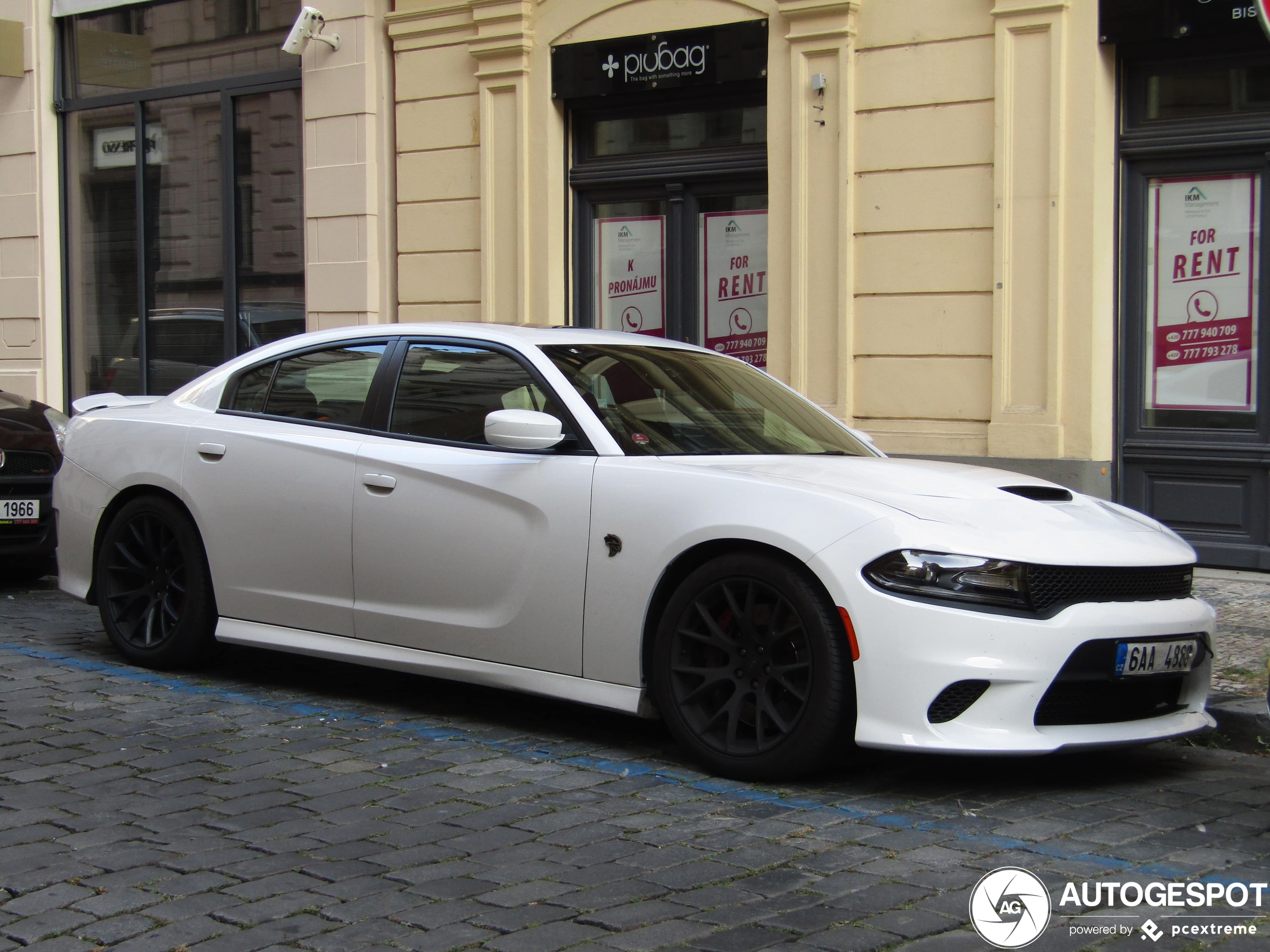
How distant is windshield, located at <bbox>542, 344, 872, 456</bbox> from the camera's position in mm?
5238

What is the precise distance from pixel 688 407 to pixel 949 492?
1.17 metres

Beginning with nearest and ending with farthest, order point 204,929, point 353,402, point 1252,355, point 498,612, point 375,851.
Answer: point 204,929
point 375,851
point 498,612
point 353,402
point 1252,355

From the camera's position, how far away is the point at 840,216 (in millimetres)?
10531

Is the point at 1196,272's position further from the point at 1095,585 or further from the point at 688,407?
the point at 1095,585

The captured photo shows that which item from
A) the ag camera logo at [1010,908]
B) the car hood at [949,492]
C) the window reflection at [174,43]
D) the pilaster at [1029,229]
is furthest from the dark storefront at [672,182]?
the ag camera logo at [1010,908]

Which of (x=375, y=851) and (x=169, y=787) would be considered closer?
(x=375, y=851)

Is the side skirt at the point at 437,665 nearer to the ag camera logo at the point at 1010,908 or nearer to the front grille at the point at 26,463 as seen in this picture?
the ag camera logo at the point at 1010,908

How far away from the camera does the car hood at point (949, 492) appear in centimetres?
452

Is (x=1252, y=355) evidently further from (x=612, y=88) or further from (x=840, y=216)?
(x=612, y=88)

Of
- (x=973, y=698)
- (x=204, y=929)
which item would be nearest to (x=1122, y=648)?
(x=973, y=698)

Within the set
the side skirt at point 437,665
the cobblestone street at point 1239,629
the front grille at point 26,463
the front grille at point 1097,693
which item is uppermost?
the front grille at point 26,463

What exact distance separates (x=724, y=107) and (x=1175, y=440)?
4342 mm

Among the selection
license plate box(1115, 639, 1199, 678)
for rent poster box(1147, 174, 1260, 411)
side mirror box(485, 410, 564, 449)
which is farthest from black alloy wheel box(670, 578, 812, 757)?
for rent poster box(1147, 174, 1260, 411)

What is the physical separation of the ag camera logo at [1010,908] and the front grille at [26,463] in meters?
6.80
